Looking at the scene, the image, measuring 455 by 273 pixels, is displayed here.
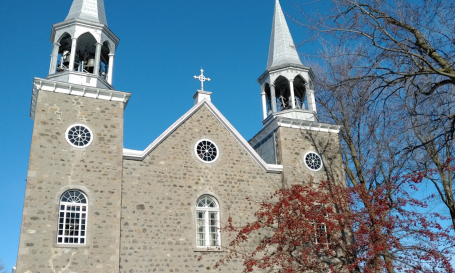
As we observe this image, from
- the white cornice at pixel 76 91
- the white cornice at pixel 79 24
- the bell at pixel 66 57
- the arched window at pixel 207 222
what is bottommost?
the arched window at pixel 207 222

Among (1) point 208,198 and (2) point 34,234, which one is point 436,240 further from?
(2) point 34,234

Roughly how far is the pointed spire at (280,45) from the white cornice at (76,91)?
8408mm

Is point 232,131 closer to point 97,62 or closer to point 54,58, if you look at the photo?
point 97,62

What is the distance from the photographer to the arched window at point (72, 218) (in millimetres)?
13727

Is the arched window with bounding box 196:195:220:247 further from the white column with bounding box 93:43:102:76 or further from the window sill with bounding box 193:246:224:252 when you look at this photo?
the white column with bounding box 93:43:102:76

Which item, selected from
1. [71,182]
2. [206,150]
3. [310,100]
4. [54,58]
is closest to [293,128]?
[310,100]

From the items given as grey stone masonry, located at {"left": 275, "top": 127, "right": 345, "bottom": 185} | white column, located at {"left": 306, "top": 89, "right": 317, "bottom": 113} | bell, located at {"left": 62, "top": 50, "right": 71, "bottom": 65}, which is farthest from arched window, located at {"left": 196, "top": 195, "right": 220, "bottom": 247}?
bell, located at {"left": 62, "top": 50, "right": 71, "bottom": 65}

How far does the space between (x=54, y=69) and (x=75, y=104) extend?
2.14 m

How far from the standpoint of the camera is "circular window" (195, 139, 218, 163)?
17172mm

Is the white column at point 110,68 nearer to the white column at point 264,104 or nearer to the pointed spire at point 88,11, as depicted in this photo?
the pointed spire at point 88,11

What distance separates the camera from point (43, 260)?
42.5ft

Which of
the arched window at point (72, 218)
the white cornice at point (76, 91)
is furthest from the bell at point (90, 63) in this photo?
the arched window at point (72, 218)

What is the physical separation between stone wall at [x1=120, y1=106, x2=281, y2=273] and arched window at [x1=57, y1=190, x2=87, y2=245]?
4.38 feet

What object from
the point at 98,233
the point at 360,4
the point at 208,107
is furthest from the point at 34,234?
the point at 360,4
